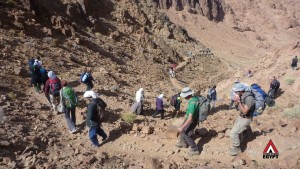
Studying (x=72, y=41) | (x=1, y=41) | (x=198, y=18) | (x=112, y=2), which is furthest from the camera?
(x=198, y=18)

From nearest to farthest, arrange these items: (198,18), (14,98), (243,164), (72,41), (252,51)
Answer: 1. (243,164)
2. (14,98)
3. (72,41)
4. (252,51)
5. (198,18)

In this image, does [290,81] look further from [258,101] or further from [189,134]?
[189,134]

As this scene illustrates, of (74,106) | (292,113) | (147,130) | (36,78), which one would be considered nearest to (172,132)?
(147,130)

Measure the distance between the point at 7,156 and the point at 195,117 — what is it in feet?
13.6

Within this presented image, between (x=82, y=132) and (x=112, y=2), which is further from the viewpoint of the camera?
(x=112, y=2)

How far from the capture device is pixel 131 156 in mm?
7527

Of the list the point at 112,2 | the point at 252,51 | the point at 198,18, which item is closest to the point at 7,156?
the point at 112,2

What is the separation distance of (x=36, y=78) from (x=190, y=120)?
23.6 ft

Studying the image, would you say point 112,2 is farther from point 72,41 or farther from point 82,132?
point 82,132

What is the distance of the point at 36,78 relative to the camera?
37.8 ft

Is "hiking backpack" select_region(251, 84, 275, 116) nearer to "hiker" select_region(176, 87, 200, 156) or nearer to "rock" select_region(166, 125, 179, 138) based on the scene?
"hiker" select_region(176, 87, 200, 156)

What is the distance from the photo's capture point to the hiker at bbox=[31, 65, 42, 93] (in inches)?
448

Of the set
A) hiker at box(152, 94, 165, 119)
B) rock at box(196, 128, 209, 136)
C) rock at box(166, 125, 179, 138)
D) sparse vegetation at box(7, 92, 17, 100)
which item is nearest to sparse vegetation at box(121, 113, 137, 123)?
hiker at box(152, 94, 165, 119)

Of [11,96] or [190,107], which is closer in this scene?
[190,107]
